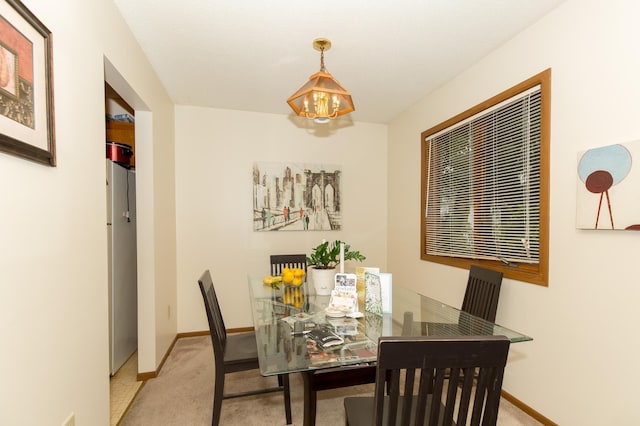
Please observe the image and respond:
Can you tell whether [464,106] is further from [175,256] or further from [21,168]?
[175,256]

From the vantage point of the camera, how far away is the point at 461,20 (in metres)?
2.06

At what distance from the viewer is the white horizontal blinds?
218 cm

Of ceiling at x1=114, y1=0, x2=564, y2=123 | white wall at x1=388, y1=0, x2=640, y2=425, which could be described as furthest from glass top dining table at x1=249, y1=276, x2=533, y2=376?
ceiling at x1=114, y1=0, x2=564, y2=123

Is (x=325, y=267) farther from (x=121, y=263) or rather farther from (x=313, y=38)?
(x=121, y=263)

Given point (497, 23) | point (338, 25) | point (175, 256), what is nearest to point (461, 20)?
point (497, 23)

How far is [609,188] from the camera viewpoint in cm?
166

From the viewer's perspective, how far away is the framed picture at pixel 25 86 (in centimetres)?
98

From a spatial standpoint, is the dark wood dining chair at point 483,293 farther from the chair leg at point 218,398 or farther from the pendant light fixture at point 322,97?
the chair leg at point 218,398

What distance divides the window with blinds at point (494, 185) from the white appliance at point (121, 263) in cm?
296

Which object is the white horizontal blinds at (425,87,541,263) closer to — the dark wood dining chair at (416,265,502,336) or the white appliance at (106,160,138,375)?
the dark wood dining chair at (416,265,502,336)

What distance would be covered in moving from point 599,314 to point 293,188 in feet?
9.85

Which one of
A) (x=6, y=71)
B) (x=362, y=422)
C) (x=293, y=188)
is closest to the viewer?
(x=6, y=71)

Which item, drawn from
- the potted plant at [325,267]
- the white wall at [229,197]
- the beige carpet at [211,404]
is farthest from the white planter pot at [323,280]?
the white wall at [229,197]

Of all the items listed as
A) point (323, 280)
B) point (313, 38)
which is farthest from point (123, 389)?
point (313, 38)
